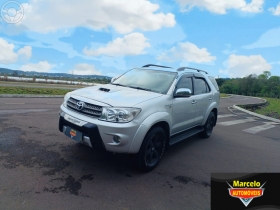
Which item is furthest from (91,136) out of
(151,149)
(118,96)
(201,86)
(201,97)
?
(201,86)

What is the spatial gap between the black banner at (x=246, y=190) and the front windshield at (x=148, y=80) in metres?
2.44

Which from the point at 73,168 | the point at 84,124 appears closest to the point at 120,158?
the point at 73,168

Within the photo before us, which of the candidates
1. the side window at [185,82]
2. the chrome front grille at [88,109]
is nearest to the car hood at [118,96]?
the chrome front grille at [88,109]

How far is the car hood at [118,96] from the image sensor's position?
11.5ft

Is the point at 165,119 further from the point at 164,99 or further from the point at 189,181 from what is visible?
the point at 189,181

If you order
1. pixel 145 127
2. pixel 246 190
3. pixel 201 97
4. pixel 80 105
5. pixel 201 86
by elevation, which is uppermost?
pixel 201 86

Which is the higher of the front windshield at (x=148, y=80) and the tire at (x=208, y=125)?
the front windshield at (x=148, y=80)

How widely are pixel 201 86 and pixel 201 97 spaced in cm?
44

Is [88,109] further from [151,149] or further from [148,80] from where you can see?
[148,80]

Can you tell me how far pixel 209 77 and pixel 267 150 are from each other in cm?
264

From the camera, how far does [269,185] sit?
2.06m

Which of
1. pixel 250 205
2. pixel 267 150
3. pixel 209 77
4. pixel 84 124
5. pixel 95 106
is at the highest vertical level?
pixel 209 77

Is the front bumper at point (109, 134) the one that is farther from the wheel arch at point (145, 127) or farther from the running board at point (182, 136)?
the running board at point (182, 136)

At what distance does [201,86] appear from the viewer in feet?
19.2
